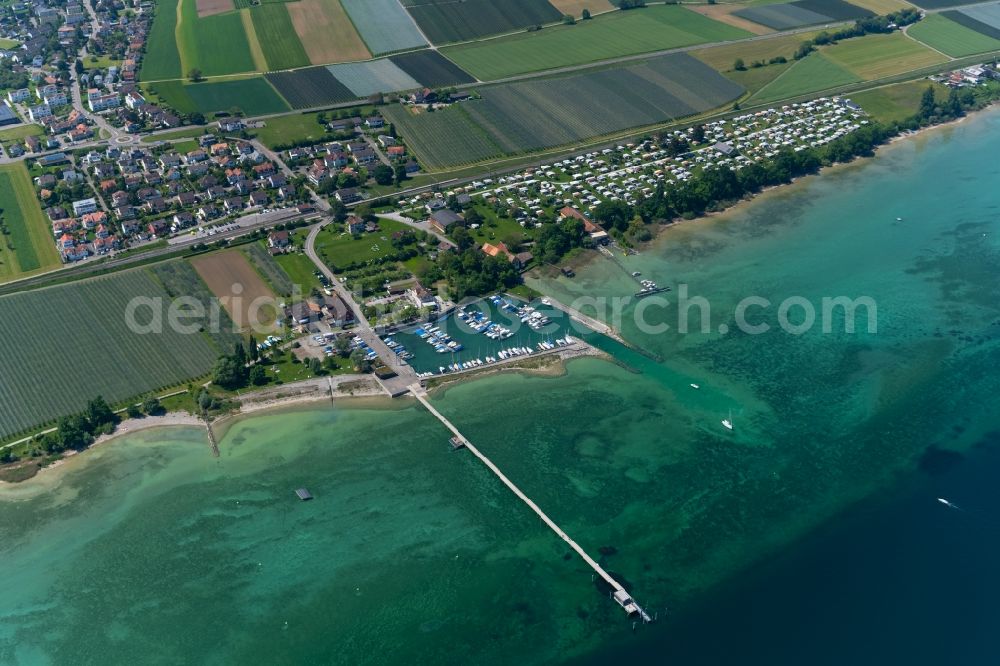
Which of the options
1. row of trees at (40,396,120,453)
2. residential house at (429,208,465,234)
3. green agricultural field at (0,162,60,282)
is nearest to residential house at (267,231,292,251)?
residential house at (429,208,465,234)

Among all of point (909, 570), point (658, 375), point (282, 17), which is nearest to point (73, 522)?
point (658, 375)

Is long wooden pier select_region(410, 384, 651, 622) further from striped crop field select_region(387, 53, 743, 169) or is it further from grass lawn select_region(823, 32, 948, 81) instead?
grass lawn select_region(823, 32, 948, 81)

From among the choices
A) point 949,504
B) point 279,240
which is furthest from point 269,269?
point 949,504

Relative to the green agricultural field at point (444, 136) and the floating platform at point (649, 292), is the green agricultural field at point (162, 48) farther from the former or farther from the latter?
the floating platform at point (649, 292)

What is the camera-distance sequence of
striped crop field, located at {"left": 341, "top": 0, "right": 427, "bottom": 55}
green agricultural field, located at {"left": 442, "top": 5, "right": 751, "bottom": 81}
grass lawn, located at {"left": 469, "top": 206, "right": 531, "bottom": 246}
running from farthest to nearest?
striped crop field, located at {"left": 341, "top": 0, "right": 427, "bottom": 55}, green agricultural field, located at {"left": 442, "top": 5, "right": 751, "bottom": 81}, grass lawn, located at {"left": 469, "top": 206, "right": 531, "bottom": 246}

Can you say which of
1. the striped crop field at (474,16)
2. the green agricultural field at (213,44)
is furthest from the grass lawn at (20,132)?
the striped crop field at (474,16)

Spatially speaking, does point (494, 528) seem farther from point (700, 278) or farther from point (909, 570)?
point (700, 278)

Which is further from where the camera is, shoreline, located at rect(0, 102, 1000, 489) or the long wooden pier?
shoreline, located at rect(0, 102, 1000, 489)
